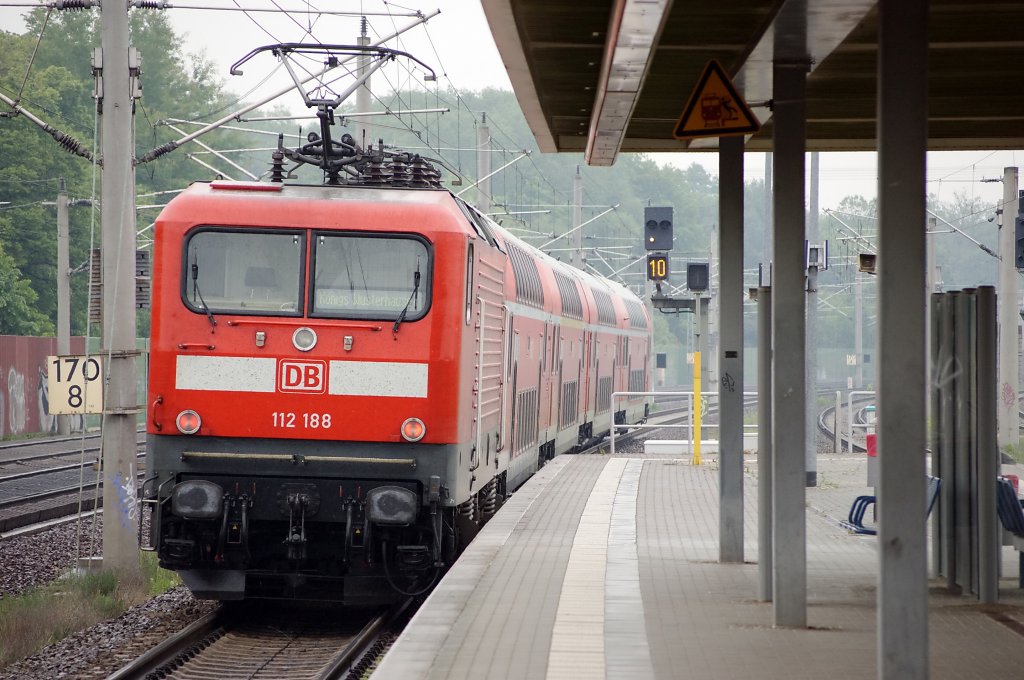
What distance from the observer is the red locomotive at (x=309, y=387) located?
9961 millimetres

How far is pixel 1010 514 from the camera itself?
10016mm

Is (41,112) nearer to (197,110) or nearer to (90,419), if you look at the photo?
(90,419)

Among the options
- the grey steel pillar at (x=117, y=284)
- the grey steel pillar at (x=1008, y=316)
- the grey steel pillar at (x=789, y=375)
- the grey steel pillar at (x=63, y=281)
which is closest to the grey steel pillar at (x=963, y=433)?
the grey steel pillar at (x=789, y=375)

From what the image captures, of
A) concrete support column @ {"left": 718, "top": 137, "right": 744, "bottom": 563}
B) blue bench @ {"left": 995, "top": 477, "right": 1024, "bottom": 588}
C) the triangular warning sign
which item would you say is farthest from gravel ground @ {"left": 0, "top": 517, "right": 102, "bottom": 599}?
blue bench @ {"left": 995, "top": 477, "right": 1024, "bottom": 588}

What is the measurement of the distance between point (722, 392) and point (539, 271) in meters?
7.24

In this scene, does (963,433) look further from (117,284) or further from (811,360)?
(811,360)

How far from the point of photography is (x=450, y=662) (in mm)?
7156

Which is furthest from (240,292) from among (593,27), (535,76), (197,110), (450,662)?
(197,110)

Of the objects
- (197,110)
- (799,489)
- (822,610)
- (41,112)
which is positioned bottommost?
(822,610)

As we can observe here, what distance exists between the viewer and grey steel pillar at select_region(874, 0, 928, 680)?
5.79 metres

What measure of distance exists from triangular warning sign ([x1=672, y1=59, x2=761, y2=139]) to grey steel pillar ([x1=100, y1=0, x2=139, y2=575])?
6.15 m

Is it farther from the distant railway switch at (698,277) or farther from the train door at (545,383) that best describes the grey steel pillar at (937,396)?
the distant railway switch at (698,277)

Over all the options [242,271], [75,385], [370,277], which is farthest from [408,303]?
[75,385]

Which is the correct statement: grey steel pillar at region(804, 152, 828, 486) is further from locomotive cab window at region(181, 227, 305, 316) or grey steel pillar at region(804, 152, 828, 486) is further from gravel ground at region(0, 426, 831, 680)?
gravel ground at region(0, 426, 831, 680)
